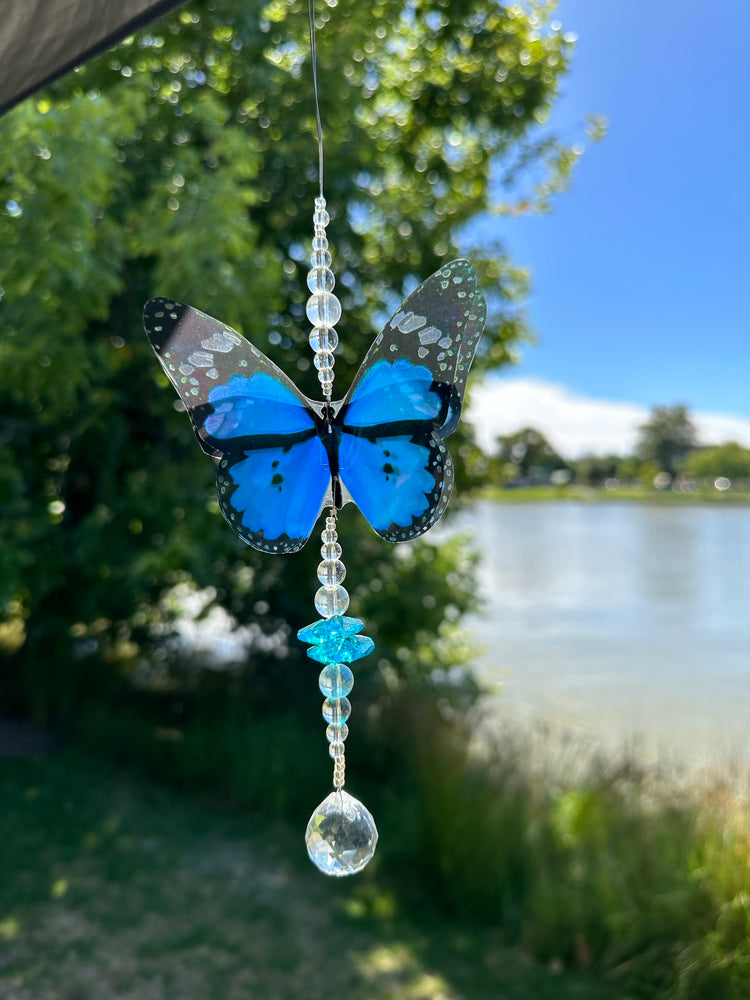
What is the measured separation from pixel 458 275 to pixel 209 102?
9.46ft

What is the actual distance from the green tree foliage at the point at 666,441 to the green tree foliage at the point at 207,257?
12.9m

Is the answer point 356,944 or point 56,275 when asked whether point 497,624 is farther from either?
point 56,275

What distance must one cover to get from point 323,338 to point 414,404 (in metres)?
0.11

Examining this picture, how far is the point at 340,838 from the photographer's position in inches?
29.1

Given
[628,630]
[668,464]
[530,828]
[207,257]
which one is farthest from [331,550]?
[668,464]

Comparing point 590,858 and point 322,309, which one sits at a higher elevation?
Result: point 322,309

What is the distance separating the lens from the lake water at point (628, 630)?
25.7 ft

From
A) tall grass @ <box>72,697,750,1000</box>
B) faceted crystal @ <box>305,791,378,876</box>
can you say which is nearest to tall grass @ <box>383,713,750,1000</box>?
tall grass @ <box>72,697,750,1000</box>

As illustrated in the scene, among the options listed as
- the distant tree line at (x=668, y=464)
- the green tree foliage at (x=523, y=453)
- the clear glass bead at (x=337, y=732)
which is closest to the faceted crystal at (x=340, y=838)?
the clear glass bead at (x=337, y=732)

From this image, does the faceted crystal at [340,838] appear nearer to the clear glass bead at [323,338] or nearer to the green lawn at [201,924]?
the clear glass bead at [323,338]

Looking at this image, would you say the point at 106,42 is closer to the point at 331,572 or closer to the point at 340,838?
the point at 331,572

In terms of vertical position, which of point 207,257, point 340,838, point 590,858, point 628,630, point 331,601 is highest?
point 207,257

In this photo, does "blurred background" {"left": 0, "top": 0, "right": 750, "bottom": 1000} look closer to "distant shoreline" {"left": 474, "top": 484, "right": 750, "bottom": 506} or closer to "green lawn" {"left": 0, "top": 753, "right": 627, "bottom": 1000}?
"green lawn" {"left": 0, "top": 753, "right": 627, "bottom": 1000}

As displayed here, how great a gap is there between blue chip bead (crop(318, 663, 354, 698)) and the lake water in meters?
3.52
